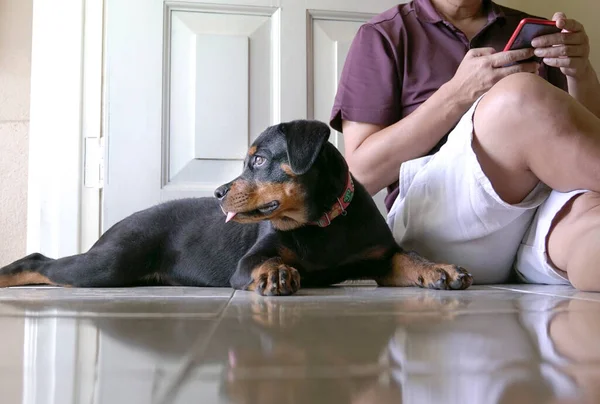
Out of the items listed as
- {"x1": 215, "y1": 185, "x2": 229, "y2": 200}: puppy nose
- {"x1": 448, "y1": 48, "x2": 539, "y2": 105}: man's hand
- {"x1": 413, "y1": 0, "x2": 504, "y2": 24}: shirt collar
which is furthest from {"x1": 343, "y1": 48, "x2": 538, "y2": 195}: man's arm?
{"x1": 215, "y1": 185, "x2": 229, "y2": 200}: puppy nose

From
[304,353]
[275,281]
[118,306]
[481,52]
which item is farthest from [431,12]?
[304,353]

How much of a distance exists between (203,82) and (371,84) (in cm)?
68

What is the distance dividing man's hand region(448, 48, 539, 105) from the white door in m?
0.75

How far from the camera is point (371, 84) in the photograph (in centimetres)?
163

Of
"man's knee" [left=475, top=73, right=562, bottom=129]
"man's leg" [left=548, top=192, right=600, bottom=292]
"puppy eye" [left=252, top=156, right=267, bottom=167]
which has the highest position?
"man's knee" [left=475, top=73, right=562, bottom=129]

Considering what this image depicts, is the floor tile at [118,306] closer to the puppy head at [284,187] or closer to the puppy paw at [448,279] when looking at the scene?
the puppy head at [284,187]

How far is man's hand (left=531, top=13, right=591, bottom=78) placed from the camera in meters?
1.39

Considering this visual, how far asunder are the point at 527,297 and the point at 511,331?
0.40 m

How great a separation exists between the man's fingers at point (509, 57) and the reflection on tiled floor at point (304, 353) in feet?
2.32

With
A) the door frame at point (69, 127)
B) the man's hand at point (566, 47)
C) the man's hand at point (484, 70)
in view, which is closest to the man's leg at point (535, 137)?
the man's hand at point (484, 70)

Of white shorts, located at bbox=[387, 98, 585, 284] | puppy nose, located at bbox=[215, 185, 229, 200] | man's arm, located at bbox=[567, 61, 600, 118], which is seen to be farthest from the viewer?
man's arm, located at bbox=[567, 61, 600, 118]

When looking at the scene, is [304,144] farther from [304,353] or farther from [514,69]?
[304,353]

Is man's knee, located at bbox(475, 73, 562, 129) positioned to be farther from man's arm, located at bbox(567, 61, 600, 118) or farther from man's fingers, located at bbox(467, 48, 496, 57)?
man's arm, located at bbox(567, 61, 600, 118)

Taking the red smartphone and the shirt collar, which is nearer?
the red smartphone
